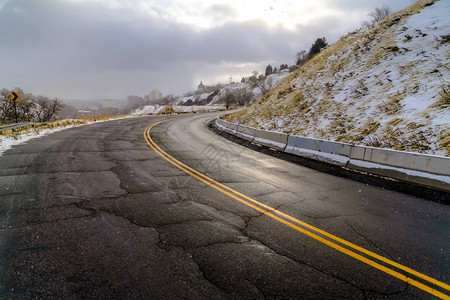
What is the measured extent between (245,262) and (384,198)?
467 cm

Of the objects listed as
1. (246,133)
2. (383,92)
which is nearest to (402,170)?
(383,92)

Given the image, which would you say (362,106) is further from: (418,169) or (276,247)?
(276,247)

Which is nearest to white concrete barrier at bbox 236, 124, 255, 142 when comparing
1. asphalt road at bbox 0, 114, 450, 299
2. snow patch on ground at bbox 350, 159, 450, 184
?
snow patch on ground at bbox 350, 159, 450, 184

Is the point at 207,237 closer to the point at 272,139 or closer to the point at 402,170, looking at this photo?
the point at 402,170

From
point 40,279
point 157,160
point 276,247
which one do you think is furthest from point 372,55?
point 40,279

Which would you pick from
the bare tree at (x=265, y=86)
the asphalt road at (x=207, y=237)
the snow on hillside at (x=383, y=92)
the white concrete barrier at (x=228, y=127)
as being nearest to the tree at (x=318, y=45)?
the bare tree at (x=265, y=86)

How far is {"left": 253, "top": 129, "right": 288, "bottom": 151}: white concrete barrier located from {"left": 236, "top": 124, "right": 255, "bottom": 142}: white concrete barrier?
1.49ft

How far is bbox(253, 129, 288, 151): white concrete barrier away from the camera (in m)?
12.0

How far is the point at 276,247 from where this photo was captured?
11.6 ft

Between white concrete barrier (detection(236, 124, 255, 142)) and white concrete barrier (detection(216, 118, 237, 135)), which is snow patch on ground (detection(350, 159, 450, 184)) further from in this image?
white concrete barrier (detection(216, 118, 237, 135))

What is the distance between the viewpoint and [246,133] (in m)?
15.6

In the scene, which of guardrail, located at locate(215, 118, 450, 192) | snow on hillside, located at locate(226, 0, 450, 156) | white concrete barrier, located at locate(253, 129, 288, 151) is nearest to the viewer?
guardrail, located at locate(215, 118, 450, 192)

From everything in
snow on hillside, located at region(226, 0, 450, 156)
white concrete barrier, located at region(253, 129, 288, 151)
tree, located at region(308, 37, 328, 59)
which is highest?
tree, located at region(308, 37, 328, 59)

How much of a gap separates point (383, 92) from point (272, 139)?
7.46 metres
